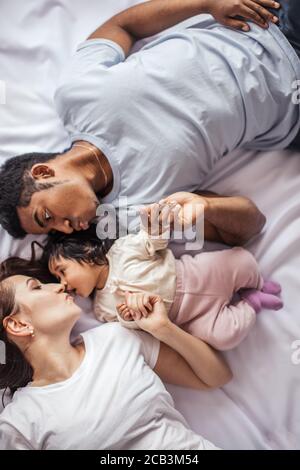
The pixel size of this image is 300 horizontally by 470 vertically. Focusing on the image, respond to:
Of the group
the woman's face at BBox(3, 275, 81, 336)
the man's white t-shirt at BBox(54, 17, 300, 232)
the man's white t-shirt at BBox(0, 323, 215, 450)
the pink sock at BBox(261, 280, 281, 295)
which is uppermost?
the man's white t-shirt at BBox(54, 17, 300, 232)

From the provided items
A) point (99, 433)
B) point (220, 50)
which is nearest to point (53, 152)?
point (220, 50)

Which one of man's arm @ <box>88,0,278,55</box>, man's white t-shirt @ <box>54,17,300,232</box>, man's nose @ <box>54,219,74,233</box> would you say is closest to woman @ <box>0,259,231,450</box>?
man's nose @ <box>54,219,74,233</box>

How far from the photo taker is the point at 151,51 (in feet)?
3.47

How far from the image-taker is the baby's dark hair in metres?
1.03

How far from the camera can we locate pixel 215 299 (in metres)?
1.01

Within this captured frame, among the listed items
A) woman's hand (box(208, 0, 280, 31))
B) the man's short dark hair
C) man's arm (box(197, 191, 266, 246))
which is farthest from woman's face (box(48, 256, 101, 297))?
woman's hand (box(208, 0, 280, 31))

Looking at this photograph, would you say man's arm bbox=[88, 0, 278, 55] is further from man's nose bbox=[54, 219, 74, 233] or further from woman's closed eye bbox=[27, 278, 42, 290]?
woman's closed eye bbox=[27, 278, 42, 290]

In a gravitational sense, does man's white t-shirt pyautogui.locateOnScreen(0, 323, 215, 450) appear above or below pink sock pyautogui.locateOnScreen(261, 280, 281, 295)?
below

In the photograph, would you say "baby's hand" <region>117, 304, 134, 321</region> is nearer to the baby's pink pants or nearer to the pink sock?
the baby's pink pants

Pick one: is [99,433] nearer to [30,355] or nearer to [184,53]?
[30,355]

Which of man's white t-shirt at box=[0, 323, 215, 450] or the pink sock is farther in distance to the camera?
the pink sock

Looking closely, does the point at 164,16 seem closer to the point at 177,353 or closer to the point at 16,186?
the point at 16,186

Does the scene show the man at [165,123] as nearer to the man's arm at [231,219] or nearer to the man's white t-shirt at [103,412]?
the man's arm at [231,219]
